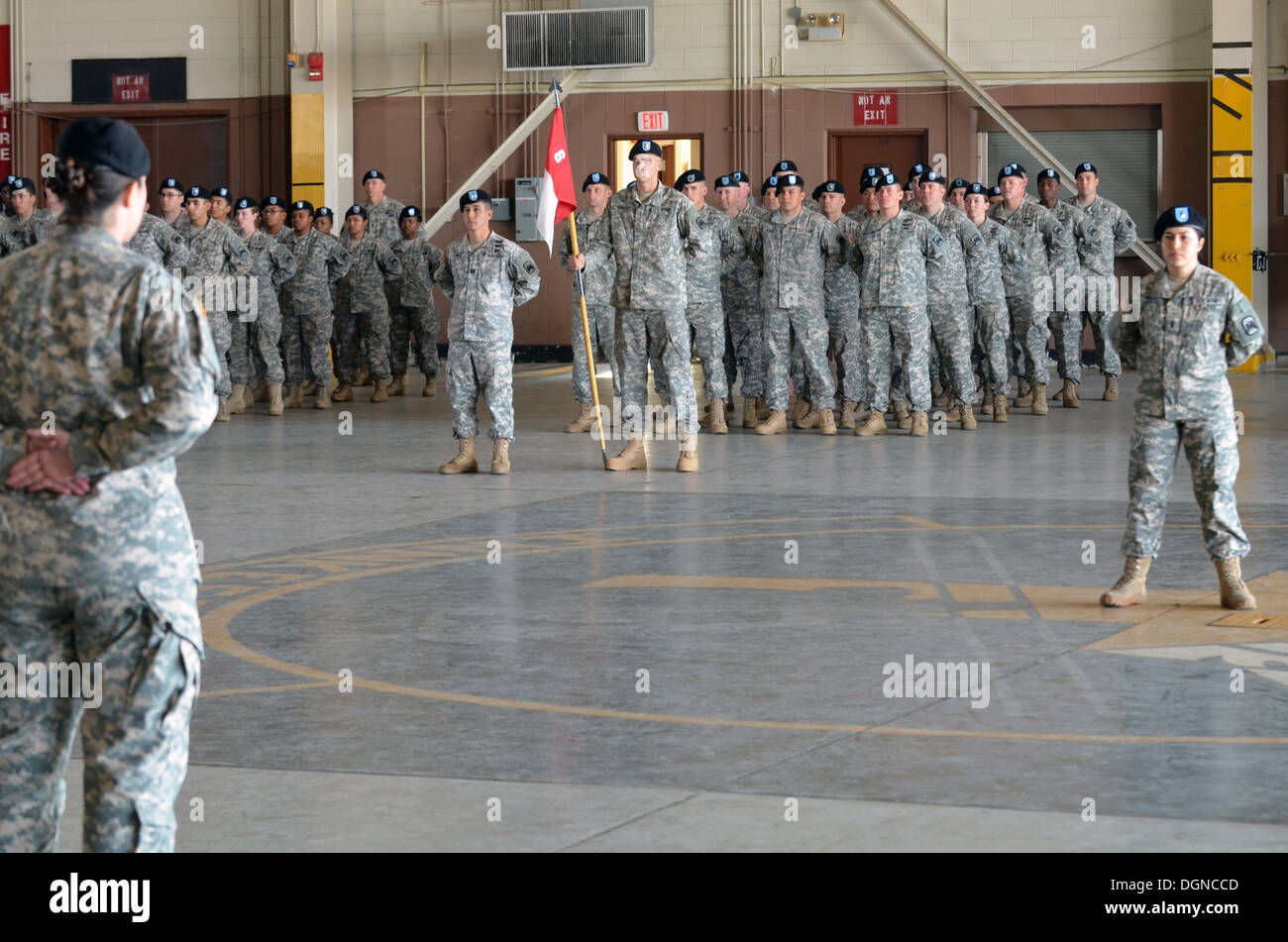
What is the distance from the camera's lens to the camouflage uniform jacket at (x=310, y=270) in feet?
61.1

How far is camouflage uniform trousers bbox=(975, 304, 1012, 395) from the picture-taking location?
1636cm

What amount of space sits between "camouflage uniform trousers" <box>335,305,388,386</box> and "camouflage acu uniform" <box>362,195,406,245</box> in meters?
0.91

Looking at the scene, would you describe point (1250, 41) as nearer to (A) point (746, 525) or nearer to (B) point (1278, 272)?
(B) point (1278, 272)

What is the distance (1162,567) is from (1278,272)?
51.1 ft

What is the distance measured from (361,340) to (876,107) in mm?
7335

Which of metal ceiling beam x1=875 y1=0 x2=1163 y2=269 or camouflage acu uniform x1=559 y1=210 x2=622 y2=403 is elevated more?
metal ceiling beam x1=875 y1=0 x2=1163 y2=269

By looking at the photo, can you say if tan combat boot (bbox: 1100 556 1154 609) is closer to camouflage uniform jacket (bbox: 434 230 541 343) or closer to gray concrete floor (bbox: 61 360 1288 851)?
gray concrete floor (bbox: 61 360 1288 851)

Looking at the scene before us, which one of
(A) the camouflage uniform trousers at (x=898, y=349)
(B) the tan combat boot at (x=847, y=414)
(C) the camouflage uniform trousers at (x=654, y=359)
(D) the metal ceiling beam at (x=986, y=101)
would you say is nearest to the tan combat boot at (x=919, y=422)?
(A) the camouflage uniform trousers at (x=898, y=349)

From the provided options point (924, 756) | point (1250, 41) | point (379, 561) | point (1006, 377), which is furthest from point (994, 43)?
point (924, 756)

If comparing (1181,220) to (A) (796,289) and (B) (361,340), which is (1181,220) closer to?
(A) (796,289)

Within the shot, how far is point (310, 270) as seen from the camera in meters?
18.6

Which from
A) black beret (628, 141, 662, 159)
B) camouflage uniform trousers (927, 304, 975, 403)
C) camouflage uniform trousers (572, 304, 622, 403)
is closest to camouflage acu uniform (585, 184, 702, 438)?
black beret (628, 141, 662, 159)

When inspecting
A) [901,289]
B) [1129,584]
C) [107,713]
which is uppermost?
[901,289]

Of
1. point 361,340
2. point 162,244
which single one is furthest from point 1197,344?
point 361,340
